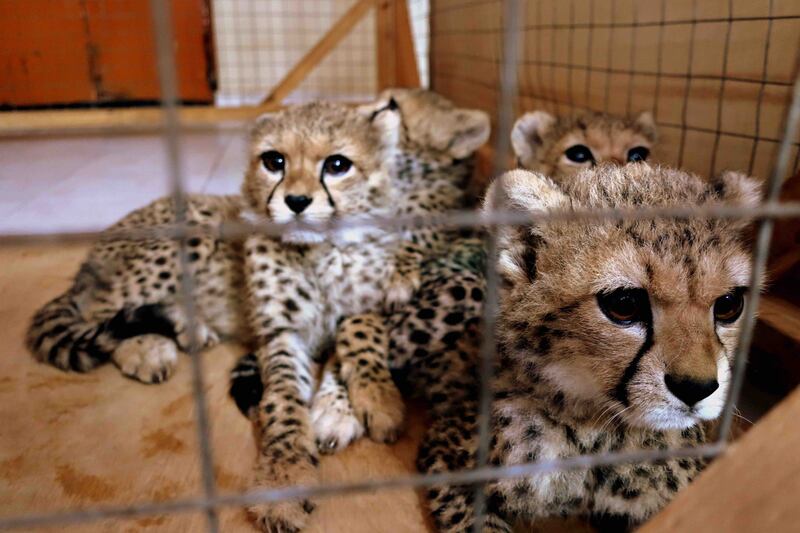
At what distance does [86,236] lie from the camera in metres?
0.55

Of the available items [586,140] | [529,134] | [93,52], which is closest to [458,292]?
[586,140]

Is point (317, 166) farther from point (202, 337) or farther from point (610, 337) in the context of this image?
point (610, 337)

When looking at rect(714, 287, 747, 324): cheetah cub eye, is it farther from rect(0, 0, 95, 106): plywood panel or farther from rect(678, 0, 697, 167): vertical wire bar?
rect(0, 0, 95, 106): plywood panel

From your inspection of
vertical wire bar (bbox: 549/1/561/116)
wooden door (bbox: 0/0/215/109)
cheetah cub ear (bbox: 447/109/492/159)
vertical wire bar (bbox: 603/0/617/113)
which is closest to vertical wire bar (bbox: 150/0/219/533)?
cheetah cub ear (bbox: 447/109/492/159)

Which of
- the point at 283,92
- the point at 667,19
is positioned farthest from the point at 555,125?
the point at 283,92

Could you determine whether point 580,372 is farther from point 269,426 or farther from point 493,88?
point 493,88

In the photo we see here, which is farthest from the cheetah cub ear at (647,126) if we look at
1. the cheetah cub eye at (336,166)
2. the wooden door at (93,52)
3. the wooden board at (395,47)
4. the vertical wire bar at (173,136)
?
the wooden door at (93,52)

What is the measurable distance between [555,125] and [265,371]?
1.15 meters

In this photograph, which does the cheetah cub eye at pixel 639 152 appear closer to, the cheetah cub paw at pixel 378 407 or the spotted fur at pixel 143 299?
the cheetah cub paw at pixel 378 407

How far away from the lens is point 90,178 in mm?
3832

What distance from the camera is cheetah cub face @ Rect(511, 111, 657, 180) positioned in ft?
6.31

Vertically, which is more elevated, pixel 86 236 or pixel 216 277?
pixel 86 236

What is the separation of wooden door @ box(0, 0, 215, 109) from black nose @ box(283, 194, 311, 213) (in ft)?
9.84

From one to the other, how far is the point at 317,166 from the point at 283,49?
14.4 feet
